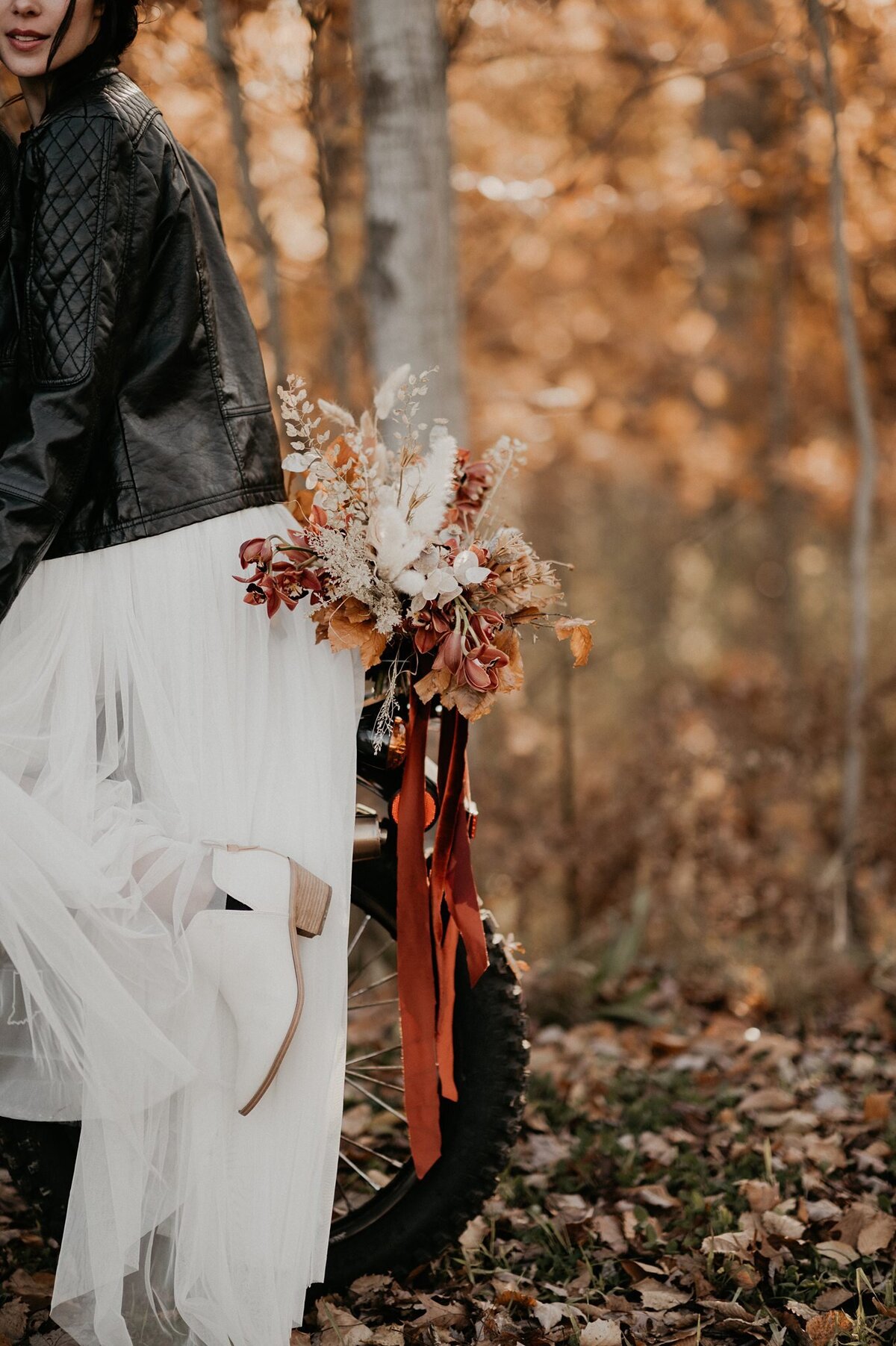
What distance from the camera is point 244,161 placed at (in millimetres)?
3443

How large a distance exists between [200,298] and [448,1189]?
1802mm

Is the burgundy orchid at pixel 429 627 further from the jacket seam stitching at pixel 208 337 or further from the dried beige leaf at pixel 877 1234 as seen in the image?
the dried beige leaf at pixel 877 1234

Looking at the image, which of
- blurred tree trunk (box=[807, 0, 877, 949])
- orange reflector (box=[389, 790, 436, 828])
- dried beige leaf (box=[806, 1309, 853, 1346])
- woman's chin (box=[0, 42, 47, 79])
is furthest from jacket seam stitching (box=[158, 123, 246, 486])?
blurred tree trunk (box=[807, 0, 877, 949])

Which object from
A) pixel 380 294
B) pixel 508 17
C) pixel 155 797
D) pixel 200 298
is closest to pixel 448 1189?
pixel 155 797

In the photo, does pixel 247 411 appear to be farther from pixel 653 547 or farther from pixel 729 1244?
pixel 653 547

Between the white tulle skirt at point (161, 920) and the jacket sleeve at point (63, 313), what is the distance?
17cm

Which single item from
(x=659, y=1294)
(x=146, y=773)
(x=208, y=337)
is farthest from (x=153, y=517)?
(x=659, y=1294)

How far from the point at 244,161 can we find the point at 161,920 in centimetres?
260

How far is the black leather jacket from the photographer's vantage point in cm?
186

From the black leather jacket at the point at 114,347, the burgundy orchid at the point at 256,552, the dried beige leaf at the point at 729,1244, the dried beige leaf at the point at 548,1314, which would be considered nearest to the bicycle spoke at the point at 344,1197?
the dried beige leaf at the point at 548,1314

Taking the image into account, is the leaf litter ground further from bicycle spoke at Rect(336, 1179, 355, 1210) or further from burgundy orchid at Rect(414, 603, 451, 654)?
burgundy orchid at Rect(414, 603, 451, 654)

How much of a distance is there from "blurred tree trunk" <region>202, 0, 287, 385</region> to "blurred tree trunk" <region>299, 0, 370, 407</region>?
0.29m

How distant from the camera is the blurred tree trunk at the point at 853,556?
13.0 feet

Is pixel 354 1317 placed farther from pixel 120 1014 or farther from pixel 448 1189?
pixel 120 1014
